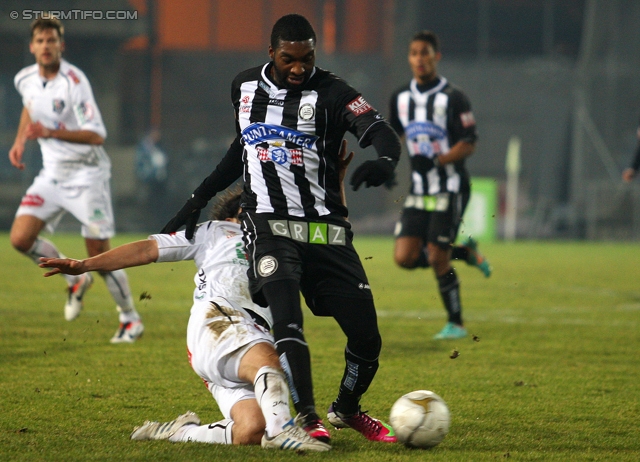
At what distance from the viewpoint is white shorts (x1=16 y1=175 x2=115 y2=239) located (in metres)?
7.43

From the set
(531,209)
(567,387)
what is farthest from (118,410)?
(531,209)

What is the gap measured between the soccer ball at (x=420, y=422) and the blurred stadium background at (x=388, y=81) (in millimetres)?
18366

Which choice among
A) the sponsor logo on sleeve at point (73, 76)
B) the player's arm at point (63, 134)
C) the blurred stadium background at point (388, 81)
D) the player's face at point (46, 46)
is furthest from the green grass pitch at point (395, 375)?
the blurred stadium background at point (388, 81)

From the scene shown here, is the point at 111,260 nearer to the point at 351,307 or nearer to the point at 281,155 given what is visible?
the point at 281,155

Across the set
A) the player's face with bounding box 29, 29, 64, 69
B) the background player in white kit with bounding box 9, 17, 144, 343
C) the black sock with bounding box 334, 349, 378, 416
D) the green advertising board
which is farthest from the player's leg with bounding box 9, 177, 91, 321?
the green advertising board

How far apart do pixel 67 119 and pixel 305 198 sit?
4016 mm

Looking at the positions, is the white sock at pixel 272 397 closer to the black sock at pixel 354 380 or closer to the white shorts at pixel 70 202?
the black sock at pixel 354 380

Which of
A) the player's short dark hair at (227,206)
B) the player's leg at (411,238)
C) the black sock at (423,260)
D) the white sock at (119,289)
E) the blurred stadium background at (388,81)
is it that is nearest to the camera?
the player's short dark hair at (227,206)

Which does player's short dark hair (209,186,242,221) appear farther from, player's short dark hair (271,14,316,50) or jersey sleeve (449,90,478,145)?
jersey sleeve (449,90,478,145)

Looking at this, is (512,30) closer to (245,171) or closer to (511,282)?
(511,282)

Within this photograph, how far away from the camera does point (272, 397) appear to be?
381 centimetres

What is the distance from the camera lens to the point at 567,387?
5707mm

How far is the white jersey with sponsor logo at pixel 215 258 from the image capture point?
4441mm

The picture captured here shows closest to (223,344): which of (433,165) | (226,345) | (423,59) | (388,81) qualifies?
(226,345)
